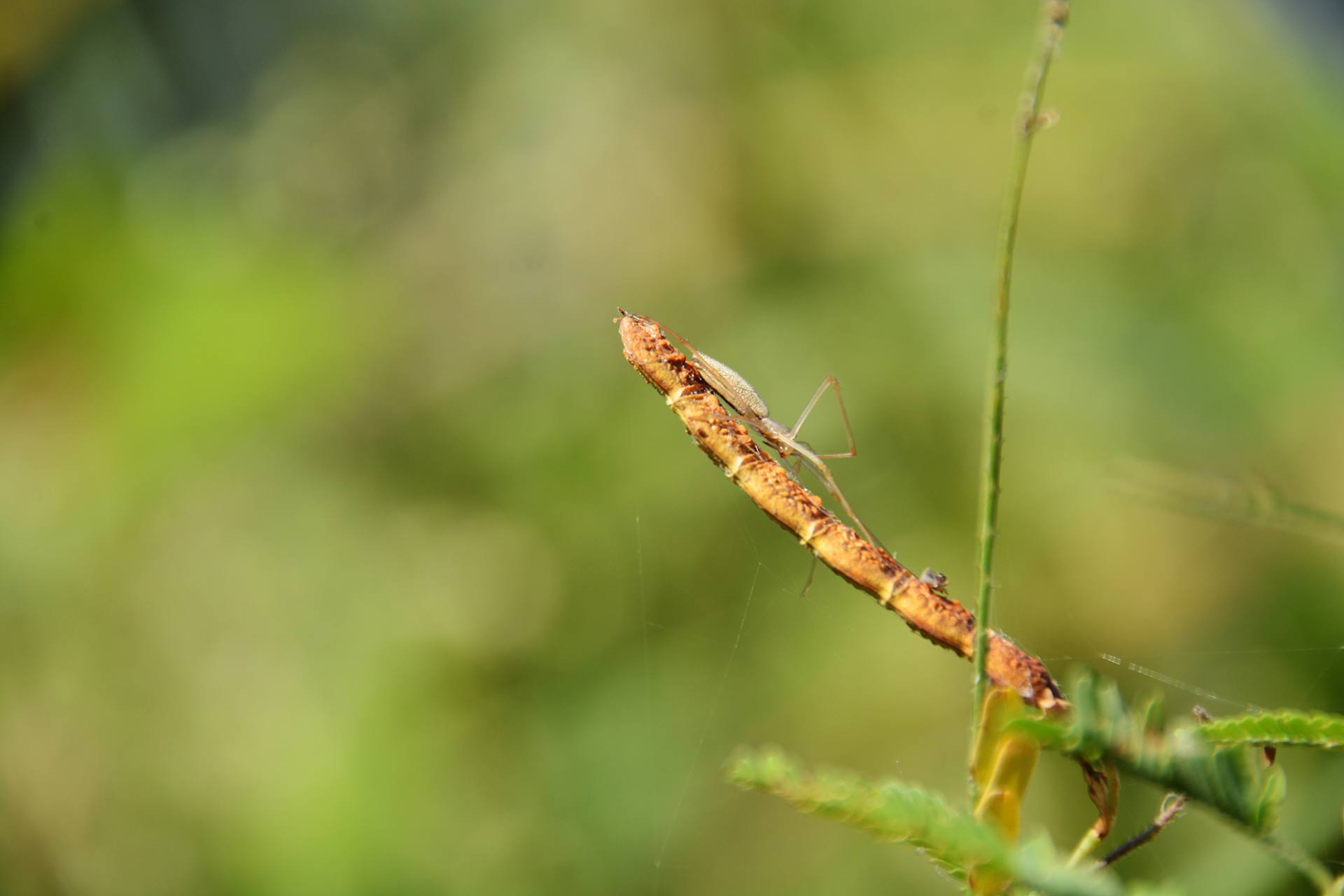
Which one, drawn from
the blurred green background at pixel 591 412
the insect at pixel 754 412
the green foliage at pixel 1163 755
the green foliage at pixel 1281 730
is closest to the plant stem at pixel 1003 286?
the green foliage at pixel 1163 755

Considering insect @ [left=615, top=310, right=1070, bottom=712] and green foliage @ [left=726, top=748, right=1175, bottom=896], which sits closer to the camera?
green foliage @ [left=726, top=748, right=1175, bottom=896]

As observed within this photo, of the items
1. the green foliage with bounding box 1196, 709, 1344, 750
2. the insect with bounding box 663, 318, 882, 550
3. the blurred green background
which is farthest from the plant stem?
the blurred green background

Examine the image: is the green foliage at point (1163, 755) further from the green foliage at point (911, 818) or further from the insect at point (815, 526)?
the insect at point (815, 526)

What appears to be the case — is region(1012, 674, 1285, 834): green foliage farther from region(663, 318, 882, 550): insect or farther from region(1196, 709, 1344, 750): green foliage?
region(663, 318, 882, 550): insect

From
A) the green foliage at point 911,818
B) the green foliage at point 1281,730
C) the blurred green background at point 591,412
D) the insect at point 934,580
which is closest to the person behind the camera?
the green foliage at point 911,818

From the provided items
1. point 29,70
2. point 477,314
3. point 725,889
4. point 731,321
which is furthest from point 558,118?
point 725,889

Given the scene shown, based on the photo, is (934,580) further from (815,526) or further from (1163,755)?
(1163,755)

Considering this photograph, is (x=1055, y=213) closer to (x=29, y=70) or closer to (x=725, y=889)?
(x=725, y=889)
